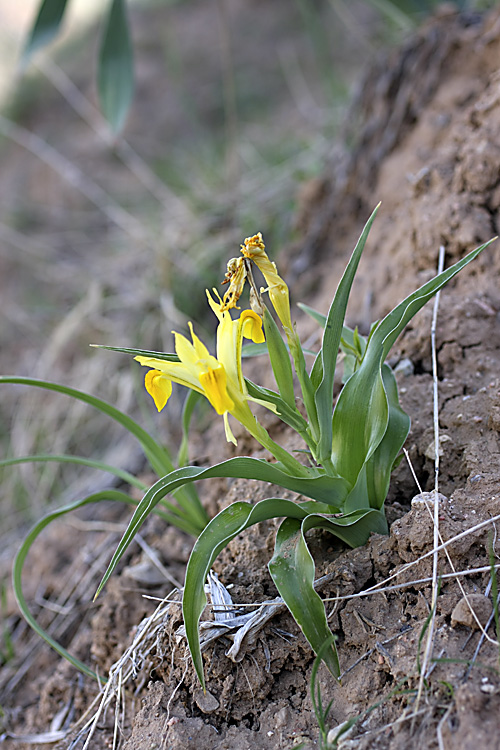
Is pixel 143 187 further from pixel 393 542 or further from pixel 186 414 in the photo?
pixel 393 542

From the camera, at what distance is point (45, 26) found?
2541mm

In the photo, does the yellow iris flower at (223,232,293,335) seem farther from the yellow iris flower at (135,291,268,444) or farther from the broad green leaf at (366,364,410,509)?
the broad green leaf at (366,364,410,509)

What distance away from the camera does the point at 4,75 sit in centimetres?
578

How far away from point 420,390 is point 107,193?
12.1 feet

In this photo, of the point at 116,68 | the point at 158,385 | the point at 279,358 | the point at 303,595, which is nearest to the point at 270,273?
Answer: the point at 279,358

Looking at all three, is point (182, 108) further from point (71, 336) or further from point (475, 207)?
point (475, 207)

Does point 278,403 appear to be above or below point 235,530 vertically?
above

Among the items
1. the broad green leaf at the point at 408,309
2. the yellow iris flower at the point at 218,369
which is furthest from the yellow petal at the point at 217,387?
the broad green leaf at the point at 408,309

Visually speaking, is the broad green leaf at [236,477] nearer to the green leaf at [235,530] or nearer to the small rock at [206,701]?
the green leaf at [235,530]

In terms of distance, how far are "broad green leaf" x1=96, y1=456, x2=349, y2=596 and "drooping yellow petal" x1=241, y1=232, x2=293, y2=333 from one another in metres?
0.24

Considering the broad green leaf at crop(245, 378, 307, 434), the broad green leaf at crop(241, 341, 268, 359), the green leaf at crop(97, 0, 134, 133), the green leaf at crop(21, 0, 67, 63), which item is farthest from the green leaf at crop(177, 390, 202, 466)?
the green leaf at crop(21, 0, 67, 63)

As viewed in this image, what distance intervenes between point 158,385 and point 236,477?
0.64 ft

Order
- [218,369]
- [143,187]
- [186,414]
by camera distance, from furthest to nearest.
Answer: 1. [143,187]
2. [186,414]
3. [218,369]

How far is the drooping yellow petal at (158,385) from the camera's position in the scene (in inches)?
38.3
